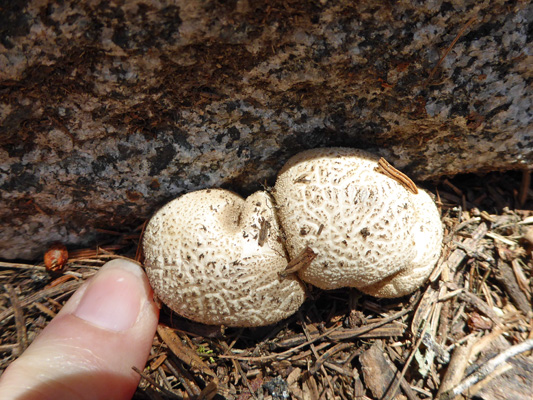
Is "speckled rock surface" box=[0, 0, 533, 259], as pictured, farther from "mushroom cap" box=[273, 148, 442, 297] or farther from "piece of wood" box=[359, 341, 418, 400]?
"piece of wood" box=[359, 341, 418, 400]

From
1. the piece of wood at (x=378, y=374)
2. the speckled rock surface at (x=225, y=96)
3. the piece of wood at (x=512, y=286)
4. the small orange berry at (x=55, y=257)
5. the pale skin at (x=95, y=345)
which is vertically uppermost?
the speckled rock surface at (x=225, y=96)

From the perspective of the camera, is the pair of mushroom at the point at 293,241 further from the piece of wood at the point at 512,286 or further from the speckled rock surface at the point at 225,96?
the piece of wood at the point at 512,286

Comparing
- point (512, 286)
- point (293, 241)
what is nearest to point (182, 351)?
point (293, 241)

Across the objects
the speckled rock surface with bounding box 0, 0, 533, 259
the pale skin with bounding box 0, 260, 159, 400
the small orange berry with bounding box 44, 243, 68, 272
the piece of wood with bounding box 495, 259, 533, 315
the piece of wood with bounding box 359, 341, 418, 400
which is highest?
the speckled rock surface with bounding box 0, 0, 533, 259

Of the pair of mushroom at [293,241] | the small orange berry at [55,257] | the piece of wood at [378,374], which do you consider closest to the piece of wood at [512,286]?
the pair of mushroom at [293,241]

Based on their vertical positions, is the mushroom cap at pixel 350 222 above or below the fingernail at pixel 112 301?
above

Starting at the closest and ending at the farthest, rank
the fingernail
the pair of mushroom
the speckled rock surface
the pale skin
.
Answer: the speckled rock surface
the pale skin
the pair of mushroom
the fingernail

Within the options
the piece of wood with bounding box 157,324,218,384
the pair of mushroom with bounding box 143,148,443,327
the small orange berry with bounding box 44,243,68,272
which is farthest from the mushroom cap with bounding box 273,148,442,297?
the small orange berry with bounding box 44,243,68,272
